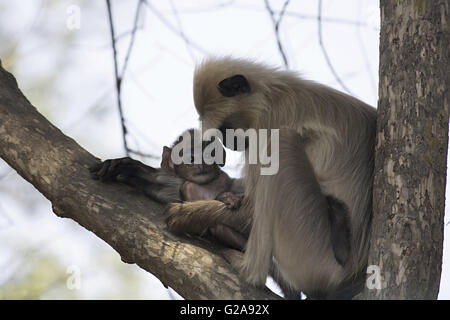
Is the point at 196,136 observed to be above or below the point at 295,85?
below

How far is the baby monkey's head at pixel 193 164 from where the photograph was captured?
4598mm

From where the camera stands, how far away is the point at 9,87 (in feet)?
14.0

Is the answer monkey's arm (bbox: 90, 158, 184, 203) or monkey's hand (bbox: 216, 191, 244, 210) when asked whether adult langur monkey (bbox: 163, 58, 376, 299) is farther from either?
monkey's arm (bbox: 90, 158, 184, 203)

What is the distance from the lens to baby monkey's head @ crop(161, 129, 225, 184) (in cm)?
460

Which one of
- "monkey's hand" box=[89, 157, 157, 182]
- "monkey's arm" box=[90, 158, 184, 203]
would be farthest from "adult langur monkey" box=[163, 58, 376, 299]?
"monkey's hand" box=[89, 157, 157, 182]

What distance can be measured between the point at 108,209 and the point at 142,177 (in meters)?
0.50

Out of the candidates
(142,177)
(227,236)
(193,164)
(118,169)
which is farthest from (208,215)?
(193,164)

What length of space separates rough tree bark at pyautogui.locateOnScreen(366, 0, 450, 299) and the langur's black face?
122 cm

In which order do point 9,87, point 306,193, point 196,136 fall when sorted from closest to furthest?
point 306,193 < point 9,87 < point 196,136

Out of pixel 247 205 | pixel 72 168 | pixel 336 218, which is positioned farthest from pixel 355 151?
pixel 72 168

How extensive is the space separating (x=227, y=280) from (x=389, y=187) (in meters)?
0.95

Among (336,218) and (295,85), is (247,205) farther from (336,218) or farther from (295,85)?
(295,85)
